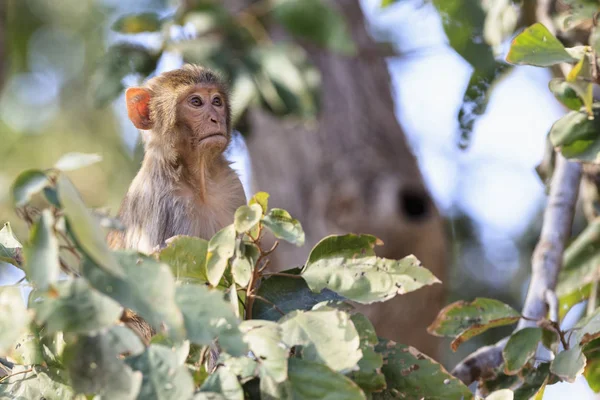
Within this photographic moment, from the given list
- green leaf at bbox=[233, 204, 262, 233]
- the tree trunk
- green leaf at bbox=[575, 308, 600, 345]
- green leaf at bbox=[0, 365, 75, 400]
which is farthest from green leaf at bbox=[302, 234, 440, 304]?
the tree trunk

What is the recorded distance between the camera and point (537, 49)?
3.52 meters

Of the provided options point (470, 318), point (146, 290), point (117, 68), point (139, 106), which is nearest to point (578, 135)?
point (470, 318)

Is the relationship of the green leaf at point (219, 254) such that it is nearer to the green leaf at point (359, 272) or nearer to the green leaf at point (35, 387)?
the green leaf at point (359, 272)

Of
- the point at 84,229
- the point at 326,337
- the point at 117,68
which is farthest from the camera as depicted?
the point at 117,68

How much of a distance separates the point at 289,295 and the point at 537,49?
141 centimetres

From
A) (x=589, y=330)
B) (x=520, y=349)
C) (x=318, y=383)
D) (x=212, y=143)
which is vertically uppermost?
(x=318, y=383)

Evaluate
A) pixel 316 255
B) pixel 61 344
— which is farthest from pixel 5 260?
pixel 316 255

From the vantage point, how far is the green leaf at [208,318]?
2314 millimetres

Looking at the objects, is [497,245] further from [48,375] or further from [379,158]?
[48,375]

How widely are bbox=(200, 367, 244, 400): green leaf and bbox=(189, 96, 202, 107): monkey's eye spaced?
10.5ft

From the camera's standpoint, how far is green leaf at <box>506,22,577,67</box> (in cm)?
349

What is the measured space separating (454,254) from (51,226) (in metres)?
9.97

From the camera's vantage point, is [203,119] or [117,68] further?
[117,68]

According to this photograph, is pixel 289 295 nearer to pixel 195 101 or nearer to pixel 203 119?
pixel 203 119
